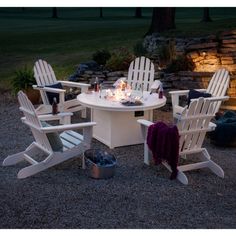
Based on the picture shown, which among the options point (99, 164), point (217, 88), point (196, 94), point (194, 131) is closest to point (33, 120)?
point (99, 164)

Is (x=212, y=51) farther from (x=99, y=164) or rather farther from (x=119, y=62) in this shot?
(x=99, y=164)

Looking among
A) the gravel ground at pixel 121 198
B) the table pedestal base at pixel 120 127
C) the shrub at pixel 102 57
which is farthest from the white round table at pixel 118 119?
the shrub at pixel 102 57

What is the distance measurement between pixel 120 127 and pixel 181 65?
2.87 m

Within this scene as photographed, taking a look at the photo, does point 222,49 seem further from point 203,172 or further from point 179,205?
point 179,205

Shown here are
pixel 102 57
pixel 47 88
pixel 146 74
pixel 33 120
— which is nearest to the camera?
pixel 33 120

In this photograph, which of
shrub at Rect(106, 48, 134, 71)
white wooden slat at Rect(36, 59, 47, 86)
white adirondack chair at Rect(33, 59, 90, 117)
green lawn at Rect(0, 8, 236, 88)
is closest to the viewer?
white adirondack chair at Rect(33, 59, 90, 117)

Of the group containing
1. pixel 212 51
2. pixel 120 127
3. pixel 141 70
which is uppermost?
pixel 212 51

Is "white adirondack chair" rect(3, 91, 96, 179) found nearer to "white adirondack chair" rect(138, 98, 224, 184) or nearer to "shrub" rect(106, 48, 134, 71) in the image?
"white adirondack chair" rect(138, 98, 224, 184)

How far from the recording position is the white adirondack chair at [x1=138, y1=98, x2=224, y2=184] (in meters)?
5.04

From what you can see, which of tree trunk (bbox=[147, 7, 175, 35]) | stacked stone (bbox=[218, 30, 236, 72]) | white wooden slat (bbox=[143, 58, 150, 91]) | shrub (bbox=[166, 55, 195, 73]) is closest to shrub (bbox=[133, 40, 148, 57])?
shrub (bbox=[166, 55, 195, 73])

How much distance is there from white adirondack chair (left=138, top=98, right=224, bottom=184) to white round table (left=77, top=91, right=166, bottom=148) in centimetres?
81

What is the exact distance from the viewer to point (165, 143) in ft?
16.4
